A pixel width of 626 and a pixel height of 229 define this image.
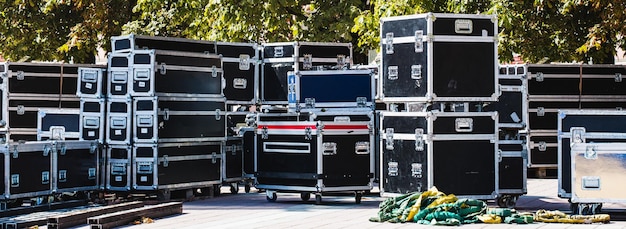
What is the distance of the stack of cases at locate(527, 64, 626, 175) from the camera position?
71.1 feet

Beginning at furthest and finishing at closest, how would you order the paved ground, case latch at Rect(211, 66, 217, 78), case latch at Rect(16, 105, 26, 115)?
case latch at Rect(16, 105, 26, 115), case latch at Rect(211, 66, 217, 78), the paved ground

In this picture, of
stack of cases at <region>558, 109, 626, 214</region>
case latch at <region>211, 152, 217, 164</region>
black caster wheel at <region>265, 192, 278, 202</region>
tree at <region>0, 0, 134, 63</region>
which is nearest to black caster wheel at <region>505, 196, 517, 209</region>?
stack of cases at <region>558, 109, 626, 214</region>

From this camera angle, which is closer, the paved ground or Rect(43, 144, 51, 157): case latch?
the paved ground

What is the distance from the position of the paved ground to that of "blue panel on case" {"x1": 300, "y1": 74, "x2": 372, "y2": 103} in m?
1.54

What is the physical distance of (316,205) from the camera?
15.9 meters

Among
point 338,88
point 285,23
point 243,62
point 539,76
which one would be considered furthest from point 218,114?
point 285,23

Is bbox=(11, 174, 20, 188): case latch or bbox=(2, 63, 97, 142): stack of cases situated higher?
bbox=(2, 63, 97, 142): stack of cases

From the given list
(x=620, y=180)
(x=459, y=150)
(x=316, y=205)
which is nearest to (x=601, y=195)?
(x=620, y=180)

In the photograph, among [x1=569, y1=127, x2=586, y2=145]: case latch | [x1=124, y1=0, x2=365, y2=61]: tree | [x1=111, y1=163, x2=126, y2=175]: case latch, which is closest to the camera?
[x1=569, y1=127, x2=586, y2=145]: case latch

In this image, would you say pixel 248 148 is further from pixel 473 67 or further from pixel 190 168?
pixel 473 67

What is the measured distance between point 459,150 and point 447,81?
0.92m

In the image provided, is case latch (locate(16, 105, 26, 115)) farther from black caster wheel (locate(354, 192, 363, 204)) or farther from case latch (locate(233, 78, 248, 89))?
black caster wheel (locate(354, 192, 363, 204))

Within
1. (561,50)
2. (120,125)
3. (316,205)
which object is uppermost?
(561,50)

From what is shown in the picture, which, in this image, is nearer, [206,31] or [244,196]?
[244,196]
